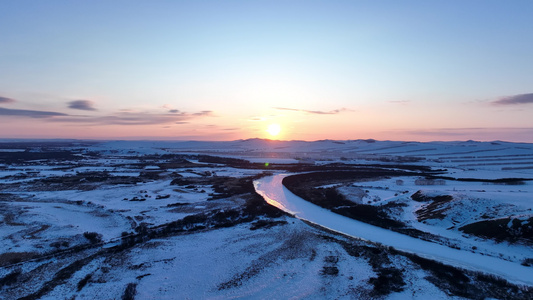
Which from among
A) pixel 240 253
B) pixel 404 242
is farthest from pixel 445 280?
pixel 240 253

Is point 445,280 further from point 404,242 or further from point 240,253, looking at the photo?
point 240,253

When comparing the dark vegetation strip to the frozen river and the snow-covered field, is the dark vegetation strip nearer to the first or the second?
the snow-covered field

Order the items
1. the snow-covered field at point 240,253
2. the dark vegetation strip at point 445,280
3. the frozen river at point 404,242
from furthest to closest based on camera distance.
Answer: the frozen river at point 404,242 < the snow-covered field at point 240,253 < the dark vegetation strip at point 445,280

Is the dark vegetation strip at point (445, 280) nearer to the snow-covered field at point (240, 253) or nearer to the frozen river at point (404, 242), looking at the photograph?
the snow-covered field at point (240, 253)

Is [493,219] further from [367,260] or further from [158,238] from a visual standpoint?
[158,238]

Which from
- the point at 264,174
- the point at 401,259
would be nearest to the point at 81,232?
the point at 401,259

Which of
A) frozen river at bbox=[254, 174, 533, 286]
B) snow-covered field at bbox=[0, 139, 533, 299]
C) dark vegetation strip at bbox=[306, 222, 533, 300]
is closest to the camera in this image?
dark vegetation strip at bbox=[306, 222, 533, 300]

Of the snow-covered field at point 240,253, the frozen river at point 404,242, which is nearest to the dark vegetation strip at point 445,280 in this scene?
the snow-covered field at point 240,253

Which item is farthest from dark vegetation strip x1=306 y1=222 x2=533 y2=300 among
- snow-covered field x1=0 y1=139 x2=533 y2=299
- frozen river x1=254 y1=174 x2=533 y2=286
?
frozen river x1=254 y1=174 x2=533 y2=286
